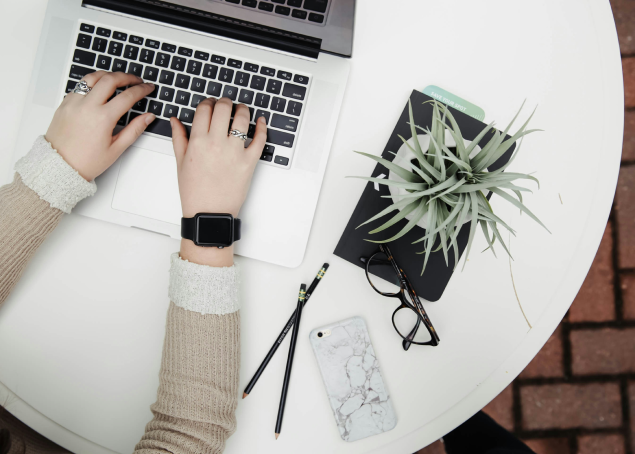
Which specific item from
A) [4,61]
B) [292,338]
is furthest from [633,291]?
[4,61]

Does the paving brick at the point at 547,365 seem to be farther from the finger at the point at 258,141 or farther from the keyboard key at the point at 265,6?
the keyboard key at the point at 265,6

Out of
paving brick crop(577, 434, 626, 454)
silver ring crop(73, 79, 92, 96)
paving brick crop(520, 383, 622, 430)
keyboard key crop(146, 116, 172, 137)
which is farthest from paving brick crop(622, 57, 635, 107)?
silver ring crop(73, 79, 92, 96)

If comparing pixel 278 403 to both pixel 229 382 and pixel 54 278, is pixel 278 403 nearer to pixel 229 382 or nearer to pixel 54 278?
pixel 229 382

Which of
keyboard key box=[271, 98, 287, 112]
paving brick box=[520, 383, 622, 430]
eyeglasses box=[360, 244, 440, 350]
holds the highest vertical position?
keyboard key box=[271, 98, 287, 112]

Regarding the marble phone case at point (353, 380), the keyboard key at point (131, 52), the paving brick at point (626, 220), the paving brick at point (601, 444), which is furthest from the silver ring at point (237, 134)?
the paving brick at point (601, 444)

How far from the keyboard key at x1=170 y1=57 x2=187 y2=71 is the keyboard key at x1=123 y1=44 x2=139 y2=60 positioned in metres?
0.06

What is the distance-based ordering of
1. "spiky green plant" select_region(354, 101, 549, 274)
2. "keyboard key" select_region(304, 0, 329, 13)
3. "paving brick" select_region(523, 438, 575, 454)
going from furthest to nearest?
1. "paving brick" select_region(523, 438, 575, 454)
2. "keyboard key" select_region(304, 0, 329, 13)
3. "spiky green plant" select_region(354, 101, 549, 274)

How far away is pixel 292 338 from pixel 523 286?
39 centimetres

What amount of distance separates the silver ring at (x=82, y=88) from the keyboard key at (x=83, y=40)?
7 centimetres

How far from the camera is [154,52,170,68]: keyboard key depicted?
629 millimetres

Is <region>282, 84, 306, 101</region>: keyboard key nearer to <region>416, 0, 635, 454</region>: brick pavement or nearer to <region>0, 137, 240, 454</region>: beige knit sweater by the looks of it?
<region>0, 137, 240, 454</region>: beige knit sweater

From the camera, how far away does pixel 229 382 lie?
602 millimetres

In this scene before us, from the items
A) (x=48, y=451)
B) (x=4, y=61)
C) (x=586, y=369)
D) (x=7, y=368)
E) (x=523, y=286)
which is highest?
(x=4, y=61)

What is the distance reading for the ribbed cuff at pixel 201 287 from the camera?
59 cm
